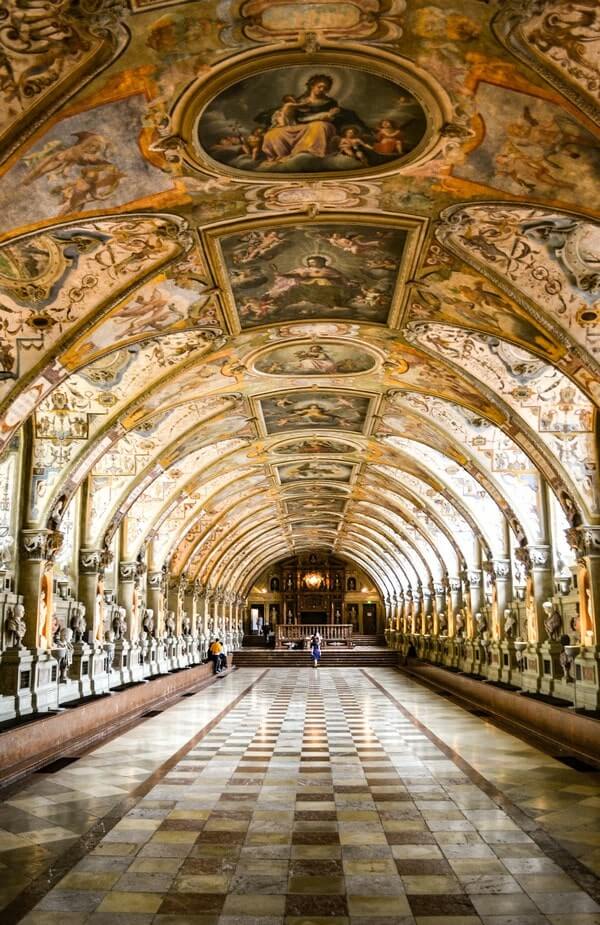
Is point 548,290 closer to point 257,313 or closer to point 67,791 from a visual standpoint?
point 257,313

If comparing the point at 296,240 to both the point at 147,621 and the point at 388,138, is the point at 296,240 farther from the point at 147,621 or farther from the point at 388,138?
the point at 147,621

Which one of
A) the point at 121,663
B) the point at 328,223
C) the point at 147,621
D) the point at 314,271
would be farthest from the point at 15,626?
the point at 147,621

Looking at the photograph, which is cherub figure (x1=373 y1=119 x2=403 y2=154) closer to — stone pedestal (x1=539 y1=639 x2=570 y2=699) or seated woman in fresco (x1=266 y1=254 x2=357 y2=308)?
seated woman in fresco (x1=266 y1=254 x2=357 y2=308)

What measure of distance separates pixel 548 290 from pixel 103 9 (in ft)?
21.1

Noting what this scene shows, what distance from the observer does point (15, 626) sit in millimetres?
13461

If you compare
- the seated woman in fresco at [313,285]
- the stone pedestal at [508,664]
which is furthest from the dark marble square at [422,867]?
the stone pedestal at [508,664]

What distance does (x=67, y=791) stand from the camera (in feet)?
31.1

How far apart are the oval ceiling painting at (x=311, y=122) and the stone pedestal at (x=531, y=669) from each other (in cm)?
1243

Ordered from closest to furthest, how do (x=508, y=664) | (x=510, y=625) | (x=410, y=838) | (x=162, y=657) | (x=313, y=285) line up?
(x=410, y=838), (x=313, y=285), (x=510, y=625), (x=508, y=664), (x=162, y=657)

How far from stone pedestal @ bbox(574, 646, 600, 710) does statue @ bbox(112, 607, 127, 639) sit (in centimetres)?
1128

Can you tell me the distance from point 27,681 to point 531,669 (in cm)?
1096

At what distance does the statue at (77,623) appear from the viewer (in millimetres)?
17016

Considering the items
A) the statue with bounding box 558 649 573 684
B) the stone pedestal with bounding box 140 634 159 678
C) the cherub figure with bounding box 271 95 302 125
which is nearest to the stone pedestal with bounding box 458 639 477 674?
the statue with bounding box 558 649 573 684

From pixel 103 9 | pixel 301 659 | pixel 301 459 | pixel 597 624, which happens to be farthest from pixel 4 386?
pixel 301 659
